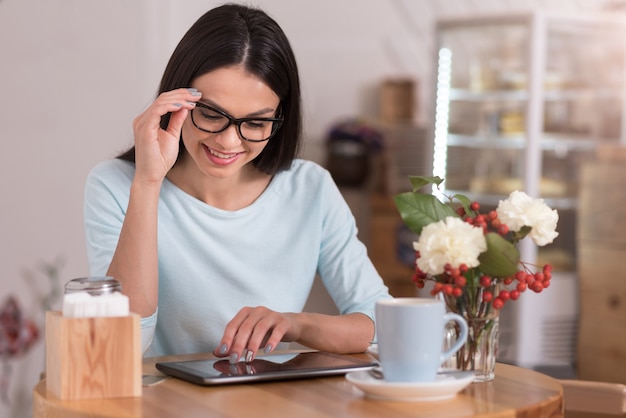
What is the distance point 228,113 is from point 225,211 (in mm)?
300

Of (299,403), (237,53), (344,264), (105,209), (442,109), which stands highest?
(442,109)

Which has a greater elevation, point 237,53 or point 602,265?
point 237,53

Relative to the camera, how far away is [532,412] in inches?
48.6

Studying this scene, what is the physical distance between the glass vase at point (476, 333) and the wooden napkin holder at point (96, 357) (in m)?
0.45

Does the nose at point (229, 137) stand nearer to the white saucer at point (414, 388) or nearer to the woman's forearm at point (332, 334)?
the woman's forearm at point (332, 334)

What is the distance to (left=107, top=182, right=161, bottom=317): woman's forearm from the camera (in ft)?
5.40

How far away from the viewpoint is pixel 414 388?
1219mm

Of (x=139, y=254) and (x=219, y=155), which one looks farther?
(x=219, y=155)

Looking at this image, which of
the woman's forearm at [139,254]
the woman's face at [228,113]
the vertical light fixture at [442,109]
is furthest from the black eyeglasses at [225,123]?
the vertical light fixture at [442,109]

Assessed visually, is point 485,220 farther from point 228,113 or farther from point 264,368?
point 228,113

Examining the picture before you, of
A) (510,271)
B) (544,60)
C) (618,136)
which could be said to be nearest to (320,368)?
(510,271)

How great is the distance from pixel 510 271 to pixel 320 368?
0.32 meters

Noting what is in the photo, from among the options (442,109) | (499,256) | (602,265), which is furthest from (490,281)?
(442,109)

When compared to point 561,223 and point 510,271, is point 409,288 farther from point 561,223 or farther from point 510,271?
point 510,271
